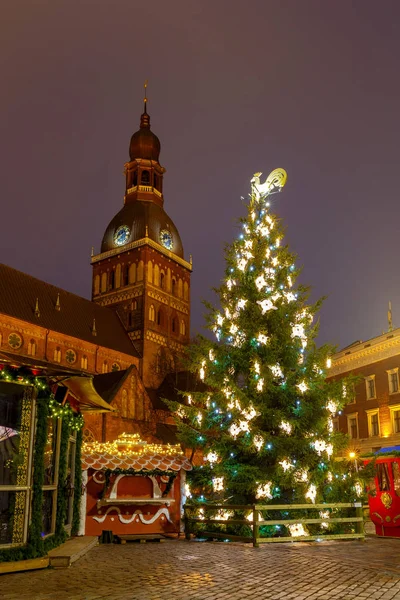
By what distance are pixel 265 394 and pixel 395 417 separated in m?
22.5

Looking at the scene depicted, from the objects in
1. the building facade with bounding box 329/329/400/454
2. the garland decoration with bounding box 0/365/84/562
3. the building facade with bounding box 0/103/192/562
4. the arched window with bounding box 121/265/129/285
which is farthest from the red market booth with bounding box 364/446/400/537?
the arched window with bounding box 121/265/129/285

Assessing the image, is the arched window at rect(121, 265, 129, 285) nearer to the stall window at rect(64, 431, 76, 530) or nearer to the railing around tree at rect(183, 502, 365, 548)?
the railing around tree at rect(183, 502, 365, 548)

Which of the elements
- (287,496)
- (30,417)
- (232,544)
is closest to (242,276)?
(287,496)

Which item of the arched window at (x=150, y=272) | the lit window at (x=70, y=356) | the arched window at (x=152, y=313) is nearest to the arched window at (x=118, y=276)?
the arched window at (x=150, y=272)

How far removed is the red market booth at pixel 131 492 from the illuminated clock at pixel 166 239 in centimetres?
4775

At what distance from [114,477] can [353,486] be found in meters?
6.18

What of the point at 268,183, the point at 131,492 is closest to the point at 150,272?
the point at 268,183

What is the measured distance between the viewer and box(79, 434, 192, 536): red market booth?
48.9ft

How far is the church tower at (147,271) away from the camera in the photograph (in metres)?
57.4

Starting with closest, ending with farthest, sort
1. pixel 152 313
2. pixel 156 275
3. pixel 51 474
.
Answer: pixel 51 474 → pixel 152 313 → pixel 156 275

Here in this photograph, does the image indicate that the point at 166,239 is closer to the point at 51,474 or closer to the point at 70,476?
the point at 70,476

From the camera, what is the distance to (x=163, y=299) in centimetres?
6041

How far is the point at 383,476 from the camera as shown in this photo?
651 inches

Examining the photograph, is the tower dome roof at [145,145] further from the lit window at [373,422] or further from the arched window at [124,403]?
the lit window at [373,422]
